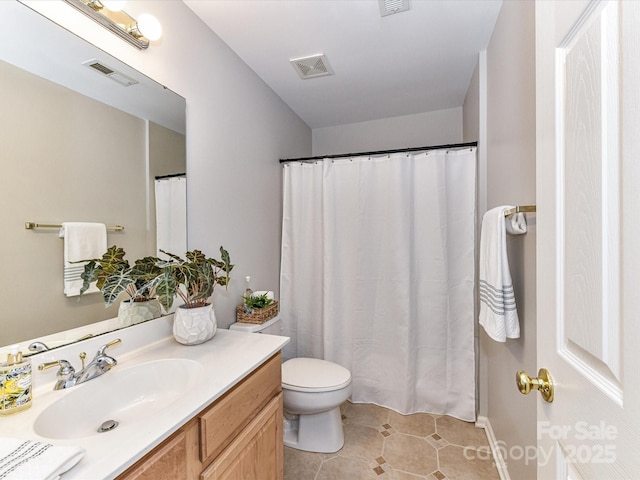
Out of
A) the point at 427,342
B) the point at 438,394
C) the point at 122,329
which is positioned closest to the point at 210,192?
the point at 122,329

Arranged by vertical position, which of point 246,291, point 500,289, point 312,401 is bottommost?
point 312,401

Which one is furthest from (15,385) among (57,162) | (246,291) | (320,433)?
(320,433)

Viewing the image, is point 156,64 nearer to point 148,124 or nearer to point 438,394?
point 148,124

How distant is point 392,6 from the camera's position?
1.47m

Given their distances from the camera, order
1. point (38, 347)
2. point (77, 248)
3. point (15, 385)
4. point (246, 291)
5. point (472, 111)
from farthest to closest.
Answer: point (472, 111) < point (246, 291) < point (77, 248) < point (38, 347) < point (15, 385)

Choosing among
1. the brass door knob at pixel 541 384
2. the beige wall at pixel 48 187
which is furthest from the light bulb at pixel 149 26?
the brass door knob at pixel 541 384

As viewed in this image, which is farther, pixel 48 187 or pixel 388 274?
pixel 388 274

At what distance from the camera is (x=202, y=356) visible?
1133mm

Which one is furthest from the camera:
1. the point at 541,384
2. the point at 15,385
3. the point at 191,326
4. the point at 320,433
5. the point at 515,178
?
the point at 320,433

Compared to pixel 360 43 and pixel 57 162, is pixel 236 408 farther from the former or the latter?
pixel 360 43

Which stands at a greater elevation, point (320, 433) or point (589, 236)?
point (589, 236)

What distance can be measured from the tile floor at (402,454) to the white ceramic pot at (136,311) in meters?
1.14

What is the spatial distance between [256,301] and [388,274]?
97 cm

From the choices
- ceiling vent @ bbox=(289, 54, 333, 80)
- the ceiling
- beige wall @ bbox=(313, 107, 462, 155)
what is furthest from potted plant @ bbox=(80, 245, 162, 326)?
beige wall @ bbox=(313, 107, 462, 155)
